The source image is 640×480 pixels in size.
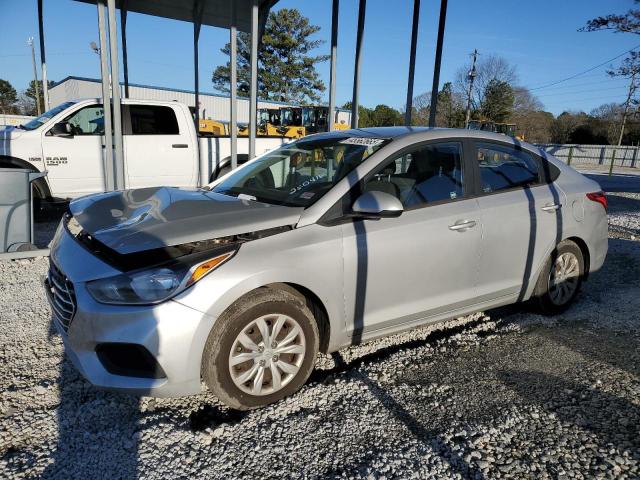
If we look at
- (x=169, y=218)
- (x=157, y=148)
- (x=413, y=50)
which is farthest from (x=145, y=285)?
(x=413, y=50)

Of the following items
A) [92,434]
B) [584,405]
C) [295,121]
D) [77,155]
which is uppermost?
[295,121]

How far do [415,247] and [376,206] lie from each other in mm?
493

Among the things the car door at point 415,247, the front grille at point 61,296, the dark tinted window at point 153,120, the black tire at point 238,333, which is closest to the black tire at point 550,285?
the car door at point 415,247

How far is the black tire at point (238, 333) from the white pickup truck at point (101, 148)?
5.74m

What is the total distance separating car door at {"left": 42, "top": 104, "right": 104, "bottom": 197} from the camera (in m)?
7.28

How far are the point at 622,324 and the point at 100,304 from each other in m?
4.23

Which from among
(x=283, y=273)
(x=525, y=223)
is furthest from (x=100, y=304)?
(x=525, y=223)

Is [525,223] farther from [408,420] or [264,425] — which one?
[264,425]

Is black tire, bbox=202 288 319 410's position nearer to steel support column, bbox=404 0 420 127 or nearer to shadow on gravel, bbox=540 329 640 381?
shadow on gravel, bbox=540 329 640 381

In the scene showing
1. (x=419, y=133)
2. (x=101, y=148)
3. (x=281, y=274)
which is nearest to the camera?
(x=281, y=274)

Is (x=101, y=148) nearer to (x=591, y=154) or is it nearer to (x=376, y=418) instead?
(x=376, y=418)

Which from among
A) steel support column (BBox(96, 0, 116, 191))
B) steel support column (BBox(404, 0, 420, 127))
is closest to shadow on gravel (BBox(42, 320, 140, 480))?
steel support column (BBox(96, 0, 116, 191))

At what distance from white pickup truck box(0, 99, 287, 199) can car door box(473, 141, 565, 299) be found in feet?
18.3

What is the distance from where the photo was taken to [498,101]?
58.1 metres
